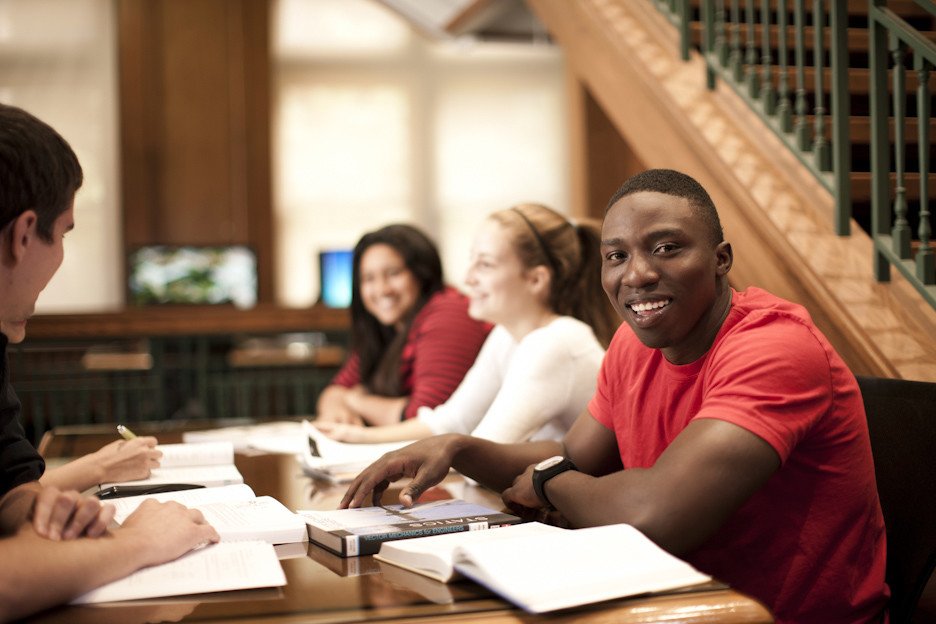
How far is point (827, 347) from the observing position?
1.37 m

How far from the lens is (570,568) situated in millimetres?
1034

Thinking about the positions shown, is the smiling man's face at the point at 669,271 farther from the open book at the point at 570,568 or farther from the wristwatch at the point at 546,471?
the open book at the point at 570,568

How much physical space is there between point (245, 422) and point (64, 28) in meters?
5.28

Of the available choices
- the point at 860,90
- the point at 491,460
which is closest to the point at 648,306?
the point at 491,460

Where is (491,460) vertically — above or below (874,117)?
below

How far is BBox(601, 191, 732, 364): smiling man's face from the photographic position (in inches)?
56.1

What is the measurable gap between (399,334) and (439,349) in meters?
0.33

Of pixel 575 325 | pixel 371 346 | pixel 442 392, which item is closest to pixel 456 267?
pixel 371 346

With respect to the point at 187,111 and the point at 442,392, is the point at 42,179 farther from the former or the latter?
the point at 187,111

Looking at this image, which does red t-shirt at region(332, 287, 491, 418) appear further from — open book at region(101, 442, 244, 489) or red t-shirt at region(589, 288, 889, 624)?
red t-shirt at region(589, 288, 889, 624)

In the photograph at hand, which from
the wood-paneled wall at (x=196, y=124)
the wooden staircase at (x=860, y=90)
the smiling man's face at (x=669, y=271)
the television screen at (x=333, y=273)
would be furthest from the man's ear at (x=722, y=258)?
the wood-paneled wall at (x=196, y=124)

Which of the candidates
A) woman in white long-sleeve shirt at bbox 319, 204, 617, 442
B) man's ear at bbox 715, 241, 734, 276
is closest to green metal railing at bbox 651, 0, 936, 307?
woman in white long-sleeve shirt at bbox 319, 204, 617, 442

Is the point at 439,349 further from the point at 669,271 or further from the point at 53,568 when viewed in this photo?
the point at 53,568

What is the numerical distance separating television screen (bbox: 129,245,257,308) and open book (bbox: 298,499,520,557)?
199 inches
